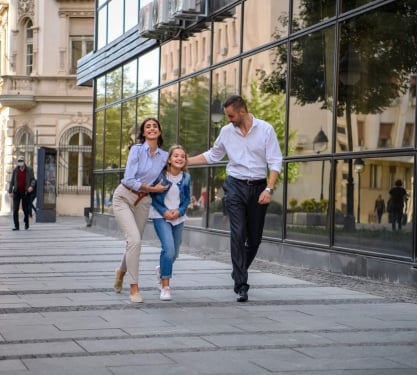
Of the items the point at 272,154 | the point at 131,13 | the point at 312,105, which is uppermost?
the point at 131,13

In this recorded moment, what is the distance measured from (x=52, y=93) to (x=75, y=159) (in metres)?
2.93

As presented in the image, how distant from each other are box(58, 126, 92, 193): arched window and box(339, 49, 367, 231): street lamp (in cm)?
3078

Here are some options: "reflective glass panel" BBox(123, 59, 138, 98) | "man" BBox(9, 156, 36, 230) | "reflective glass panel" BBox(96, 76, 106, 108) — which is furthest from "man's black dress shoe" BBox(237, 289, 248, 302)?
"reflective glass panel" BBox(96, 76, 106, 108)

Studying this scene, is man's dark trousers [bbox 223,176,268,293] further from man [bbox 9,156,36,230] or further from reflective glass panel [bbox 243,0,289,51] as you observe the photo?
man [bbox 9,156,36,230]

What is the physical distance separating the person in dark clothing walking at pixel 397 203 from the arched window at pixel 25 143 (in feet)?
111

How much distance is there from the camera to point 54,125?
43812 mm

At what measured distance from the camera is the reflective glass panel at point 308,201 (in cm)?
1366

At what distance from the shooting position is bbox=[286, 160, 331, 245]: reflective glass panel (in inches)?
538

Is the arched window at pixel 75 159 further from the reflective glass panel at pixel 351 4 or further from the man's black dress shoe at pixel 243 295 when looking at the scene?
the man's black dress shoe at pixel 243 295

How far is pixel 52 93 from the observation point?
44.0 metres

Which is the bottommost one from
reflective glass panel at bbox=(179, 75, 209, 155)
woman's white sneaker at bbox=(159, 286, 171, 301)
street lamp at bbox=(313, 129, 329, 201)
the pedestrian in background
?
woman's white sneaker at bbox=(159, 286, 171, 301)

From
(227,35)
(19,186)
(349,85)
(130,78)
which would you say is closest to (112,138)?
(130,78)

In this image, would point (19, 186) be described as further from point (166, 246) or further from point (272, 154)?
point (272, 154)


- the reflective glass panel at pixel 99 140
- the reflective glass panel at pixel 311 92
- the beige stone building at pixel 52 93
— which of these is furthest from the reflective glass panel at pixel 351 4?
the beige stone building at pixel 52 93
